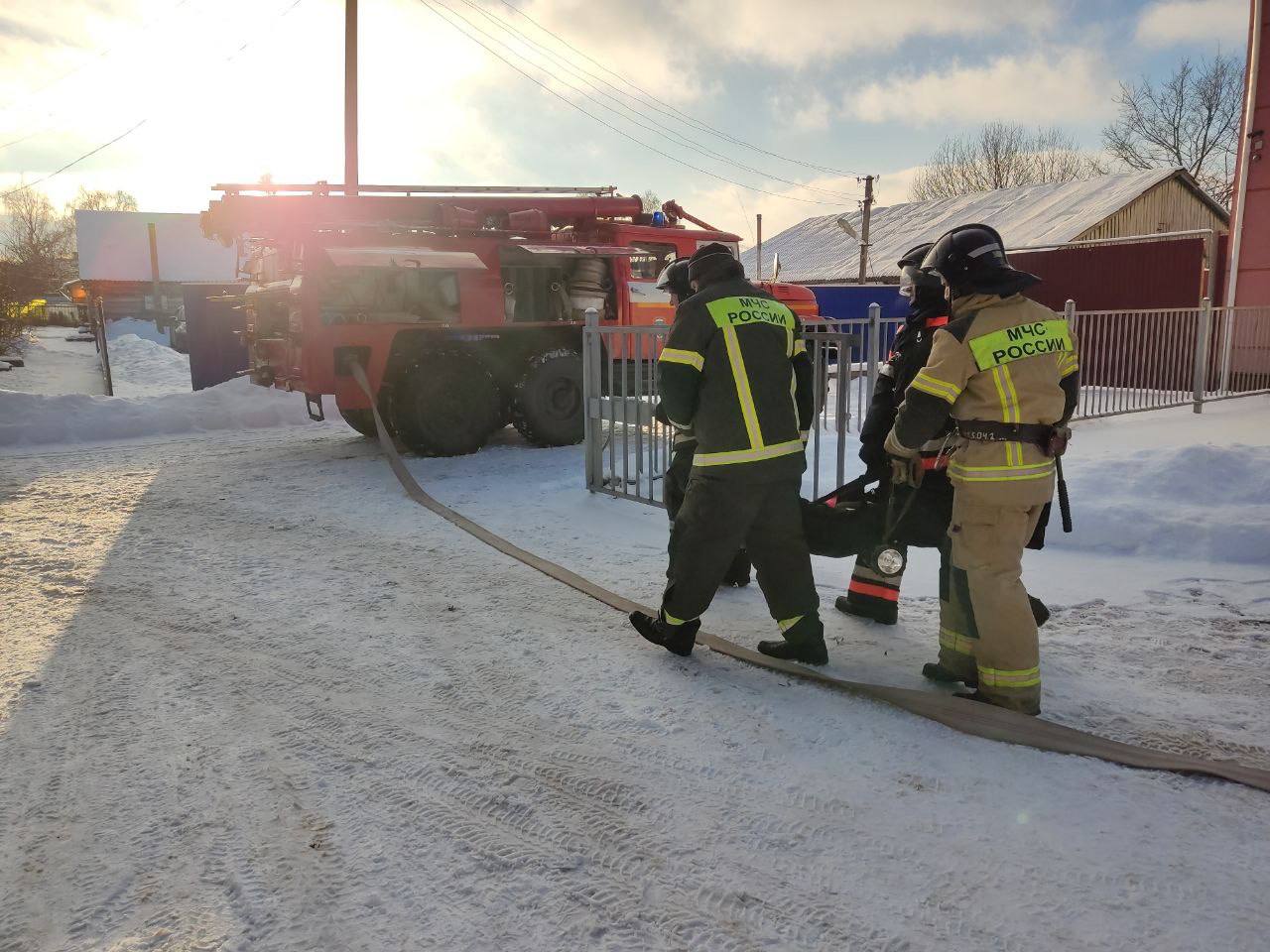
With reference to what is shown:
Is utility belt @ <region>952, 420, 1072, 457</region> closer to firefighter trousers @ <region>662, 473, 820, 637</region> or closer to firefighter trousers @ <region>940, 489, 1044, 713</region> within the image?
firefighter trousers @ <region>940, 489, 1044, 713</region>

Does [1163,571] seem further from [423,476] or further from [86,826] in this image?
[423,476]

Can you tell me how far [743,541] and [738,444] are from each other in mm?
437

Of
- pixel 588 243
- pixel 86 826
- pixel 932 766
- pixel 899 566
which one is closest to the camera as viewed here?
pixel 86 826

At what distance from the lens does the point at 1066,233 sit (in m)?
24.2

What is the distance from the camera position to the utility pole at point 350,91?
15602mm

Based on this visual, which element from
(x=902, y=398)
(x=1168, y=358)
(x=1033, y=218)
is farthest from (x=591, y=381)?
(x=1033, y=218)

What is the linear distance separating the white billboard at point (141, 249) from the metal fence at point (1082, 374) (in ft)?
141

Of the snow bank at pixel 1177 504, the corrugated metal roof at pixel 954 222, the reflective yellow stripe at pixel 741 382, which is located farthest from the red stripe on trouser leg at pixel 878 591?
the corrugated metal roof at pixel 954 222

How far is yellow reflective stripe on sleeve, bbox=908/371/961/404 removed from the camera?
3100 mm

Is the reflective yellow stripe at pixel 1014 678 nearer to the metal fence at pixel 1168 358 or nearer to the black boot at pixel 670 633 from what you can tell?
the black boot at pixel 670 633

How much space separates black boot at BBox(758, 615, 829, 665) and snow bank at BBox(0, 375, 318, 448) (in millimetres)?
9952

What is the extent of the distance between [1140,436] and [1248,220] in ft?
20.0

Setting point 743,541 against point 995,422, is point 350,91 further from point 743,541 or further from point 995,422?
point 995,422

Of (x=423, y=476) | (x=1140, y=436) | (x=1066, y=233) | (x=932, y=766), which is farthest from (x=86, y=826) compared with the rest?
(x=1066, y=233)
